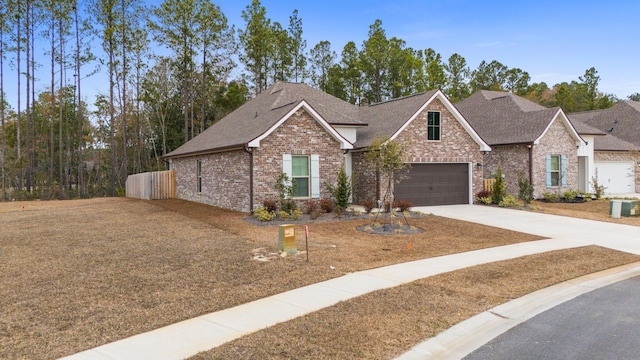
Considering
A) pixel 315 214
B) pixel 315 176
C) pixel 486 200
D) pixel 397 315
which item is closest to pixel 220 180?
pixel 315 176

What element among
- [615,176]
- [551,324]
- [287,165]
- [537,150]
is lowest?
[551,324]

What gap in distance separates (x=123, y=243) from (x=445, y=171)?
52.4 ft

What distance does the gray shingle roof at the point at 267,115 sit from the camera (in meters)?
18.7

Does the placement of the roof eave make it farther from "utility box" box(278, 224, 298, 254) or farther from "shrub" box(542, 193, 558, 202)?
"shrub" box(542, 193, 558, 202)

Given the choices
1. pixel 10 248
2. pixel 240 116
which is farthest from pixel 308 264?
pixel 240 116

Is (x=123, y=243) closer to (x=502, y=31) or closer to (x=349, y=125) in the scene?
(x=349, y=125)

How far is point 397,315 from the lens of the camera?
20.5 ft

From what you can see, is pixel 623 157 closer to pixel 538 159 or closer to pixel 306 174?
pixel 538 159

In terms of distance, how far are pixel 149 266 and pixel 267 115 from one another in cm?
1220

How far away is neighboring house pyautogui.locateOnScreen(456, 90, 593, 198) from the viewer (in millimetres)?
24938

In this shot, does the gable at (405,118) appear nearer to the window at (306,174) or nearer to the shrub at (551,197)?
the window at (306,174)

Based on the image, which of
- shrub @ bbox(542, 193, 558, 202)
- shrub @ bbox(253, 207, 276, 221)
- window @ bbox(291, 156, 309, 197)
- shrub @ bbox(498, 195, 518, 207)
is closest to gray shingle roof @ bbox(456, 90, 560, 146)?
shrub @ bbox(542, 193, 558, 202)

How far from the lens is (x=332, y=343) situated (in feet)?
17.0

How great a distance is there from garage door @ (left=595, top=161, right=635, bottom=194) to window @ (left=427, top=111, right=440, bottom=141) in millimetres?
14639
